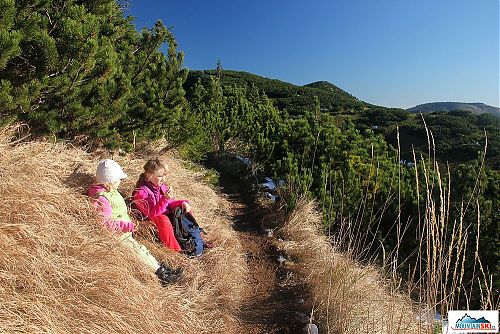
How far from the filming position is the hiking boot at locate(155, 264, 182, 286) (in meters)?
3.06

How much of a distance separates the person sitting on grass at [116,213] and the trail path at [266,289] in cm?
70

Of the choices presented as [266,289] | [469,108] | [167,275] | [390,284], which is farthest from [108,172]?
[469,108]

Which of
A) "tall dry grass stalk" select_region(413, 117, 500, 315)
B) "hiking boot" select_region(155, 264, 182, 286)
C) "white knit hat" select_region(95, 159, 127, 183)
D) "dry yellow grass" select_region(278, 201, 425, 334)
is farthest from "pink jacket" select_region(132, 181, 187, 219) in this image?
"tall dry grass stalk" select_region(413, 117, 500, 315)

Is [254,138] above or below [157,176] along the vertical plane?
above

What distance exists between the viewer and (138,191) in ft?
12.5

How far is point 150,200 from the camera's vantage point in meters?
3.80

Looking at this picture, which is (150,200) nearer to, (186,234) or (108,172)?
(186,234)

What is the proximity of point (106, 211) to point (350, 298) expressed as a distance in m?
2.00

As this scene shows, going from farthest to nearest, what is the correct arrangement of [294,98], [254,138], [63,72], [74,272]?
[294,98] → [254,138] → [63,72] → [74,272]

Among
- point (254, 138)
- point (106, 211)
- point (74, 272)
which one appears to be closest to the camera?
point (74, 272)

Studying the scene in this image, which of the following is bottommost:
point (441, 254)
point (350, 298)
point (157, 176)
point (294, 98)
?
point (350, 298)

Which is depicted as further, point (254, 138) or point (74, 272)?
point (254, 138)

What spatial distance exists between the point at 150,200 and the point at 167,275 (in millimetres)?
934

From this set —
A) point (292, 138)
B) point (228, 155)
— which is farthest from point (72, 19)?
point (228, 155)
